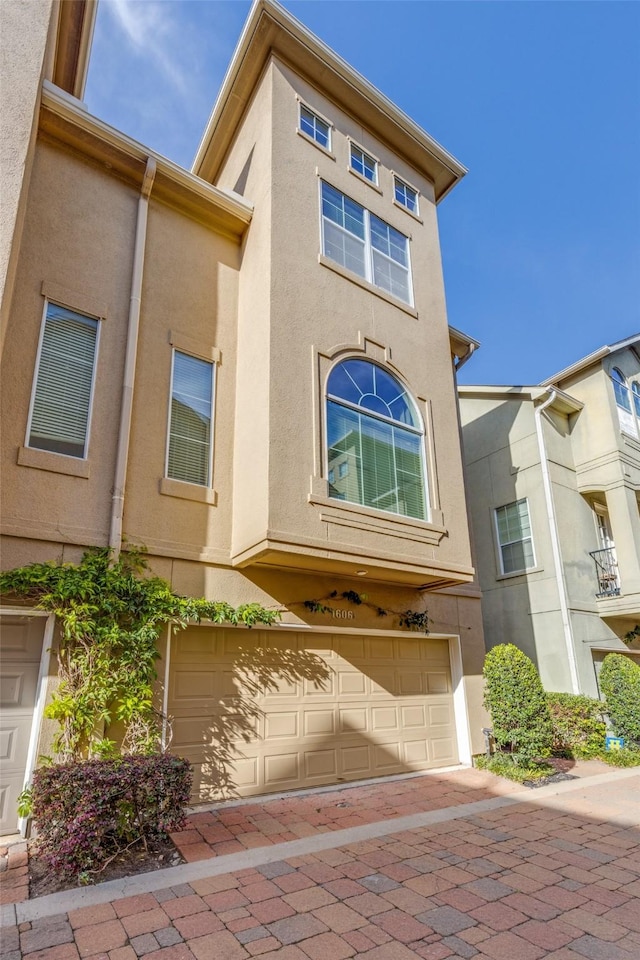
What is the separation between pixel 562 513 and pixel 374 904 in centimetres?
1085

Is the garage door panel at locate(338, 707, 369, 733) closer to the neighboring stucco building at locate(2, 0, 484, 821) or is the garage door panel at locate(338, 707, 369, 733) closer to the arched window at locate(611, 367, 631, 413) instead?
the neighboring stucco building at locate(2, 0, 484, 821)

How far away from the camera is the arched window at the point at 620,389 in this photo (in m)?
14.5

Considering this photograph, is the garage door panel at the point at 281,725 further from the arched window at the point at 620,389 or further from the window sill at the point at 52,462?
the arched window at the point at 620,389

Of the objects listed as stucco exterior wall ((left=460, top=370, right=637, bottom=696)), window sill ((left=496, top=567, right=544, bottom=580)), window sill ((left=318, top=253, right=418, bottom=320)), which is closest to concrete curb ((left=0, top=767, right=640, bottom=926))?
stucco exterior wall ((left=460, top=370, right=637, bottom=696))

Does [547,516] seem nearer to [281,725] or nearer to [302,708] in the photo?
[302,708]

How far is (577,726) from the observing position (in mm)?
10125

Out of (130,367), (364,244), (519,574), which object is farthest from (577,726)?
(130,367)

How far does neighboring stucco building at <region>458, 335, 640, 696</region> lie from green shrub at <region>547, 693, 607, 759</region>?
953 mm

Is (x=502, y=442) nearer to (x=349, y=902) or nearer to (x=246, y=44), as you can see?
(x=246, y=44)

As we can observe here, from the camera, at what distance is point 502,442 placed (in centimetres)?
1441

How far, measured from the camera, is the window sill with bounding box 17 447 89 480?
596cm

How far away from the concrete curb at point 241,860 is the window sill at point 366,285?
756 centimetres

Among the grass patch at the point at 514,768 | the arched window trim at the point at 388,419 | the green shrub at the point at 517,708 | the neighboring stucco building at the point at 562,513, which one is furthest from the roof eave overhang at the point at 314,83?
the grass patch at the point at 514,768

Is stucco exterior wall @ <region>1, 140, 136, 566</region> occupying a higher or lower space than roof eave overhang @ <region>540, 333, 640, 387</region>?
lower
